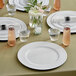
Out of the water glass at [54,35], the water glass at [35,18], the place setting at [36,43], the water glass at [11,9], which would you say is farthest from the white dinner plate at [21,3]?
the water glass at [54,35]

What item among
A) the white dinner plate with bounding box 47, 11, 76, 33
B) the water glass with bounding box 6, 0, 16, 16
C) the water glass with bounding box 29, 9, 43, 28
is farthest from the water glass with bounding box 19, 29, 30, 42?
the water glass with bounding box 6, 0, 16, 16

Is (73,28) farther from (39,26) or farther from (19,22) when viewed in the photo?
(19,22)

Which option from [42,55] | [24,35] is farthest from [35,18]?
[42,55]

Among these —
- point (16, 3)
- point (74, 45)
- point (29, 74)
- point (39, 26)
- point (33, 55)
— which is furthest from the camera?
point (16, 3)

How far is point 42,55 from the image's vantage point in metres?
1.54

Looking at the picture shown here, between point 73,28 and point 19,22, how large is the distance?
43cm

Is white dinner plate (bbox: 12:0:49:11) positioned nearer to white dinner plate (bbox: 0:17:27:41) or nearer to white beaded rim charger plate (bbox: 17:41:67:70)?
white dinner plate (bbox: 0:17:27:41)

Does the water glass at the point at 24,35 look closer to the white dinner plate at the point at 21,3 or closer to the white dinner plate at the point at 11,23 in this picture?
the white dinner plate at the point at 11,23

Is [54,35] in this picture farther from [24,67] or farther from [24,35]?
[24,67]

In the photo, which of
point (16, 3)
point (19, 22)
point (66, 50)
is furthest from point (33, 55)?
point (16, 3)

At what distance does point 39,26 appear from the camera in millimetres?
1791

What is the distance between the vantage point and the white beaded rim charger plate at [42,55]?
1.44 m

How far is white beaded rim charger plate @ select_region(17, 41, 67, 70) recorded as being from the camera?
144cm

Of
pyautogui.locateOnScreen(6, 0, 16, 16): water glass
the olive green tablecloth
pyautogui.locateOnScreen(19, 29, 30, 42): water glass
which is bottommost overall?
the olive green tablecloth
